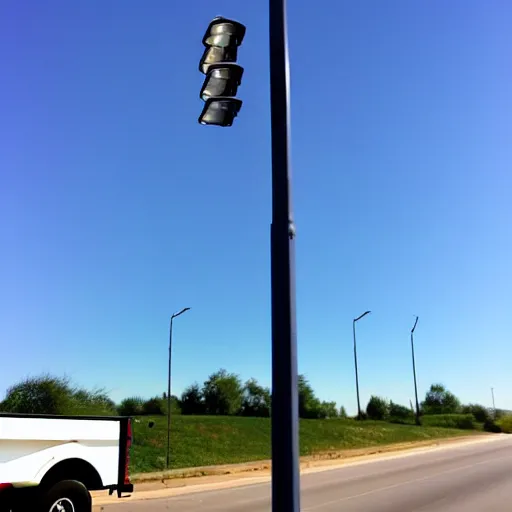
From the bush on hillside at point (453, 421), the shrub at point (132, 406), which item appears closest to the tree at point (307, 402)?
the bush on hillside at point (453, 421)

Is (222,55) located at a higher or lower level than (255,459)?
higher

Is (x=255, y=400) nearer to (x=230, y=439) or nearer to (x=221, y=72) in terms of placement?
(x=230, y=439)

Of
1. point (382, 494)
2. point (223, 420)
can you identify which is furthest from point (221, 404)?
point (382, 494)

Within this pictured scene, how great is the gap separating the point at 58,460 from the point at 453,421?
237ft

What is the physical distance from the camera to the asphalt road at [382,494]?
13.5 metres

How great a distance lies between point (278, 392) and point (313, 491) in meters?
14.6

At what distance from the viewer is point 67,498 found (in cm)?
964

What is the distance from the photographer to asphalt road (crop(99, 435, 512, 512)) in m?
13.5

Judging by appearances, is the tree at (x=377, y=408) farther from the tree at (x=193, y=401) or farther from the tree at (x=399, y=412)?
the tree at (x=193, y=401)

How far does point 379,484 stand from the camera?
18234mm

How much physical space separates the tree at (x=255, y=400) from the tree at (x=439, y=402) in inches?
1349

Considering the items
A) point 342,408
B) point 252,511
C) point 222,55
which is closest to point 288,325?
point 222,55

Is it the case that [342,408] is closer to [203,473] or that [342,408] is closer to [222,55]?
[203,473]

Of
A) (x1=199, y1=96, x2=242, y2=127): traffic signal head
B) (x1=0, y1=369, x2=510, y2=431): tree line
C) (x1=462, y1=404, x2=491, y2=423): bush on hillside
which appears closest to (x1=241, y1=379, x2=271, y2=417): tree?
(x1=0, y1=369, x2=510, y2=431): tree line
